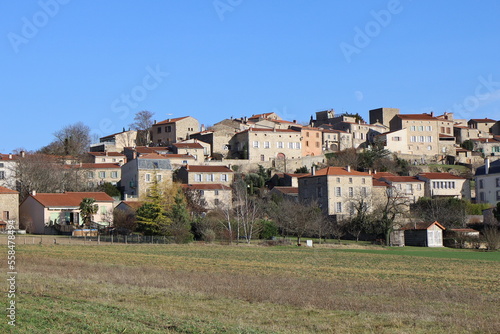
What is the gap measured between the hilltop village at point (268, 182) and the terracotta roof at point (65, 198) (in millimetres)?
144

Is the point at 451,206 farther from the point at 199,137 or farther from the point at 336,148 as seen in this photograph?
the point at 199,137

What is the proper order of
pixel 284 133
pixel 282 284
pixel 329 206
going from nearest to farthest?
1. pixel 282 284
2. pixel 329 206
3. pixel 284 133

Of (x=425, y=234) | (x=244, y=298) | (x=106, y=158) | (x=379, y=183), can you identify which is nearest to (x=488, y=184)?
(x=379, y=183)

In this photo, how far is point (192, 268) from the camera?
33812mm

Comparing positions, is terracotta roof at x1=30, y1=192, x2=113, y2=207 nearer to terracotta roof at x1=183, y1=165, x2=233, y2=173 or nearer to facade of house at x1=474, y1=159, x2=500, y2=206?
terracotta roof at x1=183, y1=165, x2=233, y2=173

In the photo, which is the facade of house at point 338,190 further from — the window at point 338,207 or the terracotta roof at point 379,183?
the terracotta roof at point 379,183

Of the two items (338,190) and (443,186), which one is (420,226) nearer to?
(338,190)

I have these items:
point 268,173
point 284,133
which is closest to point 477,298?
point 268,173

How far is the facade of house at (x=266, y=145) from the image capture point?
105m

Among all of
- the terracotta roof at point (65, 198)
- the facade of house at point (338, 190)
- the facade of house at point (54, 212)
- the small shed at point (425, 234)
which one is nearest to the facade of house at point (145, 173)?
the terracotta roof at point (65, 198)

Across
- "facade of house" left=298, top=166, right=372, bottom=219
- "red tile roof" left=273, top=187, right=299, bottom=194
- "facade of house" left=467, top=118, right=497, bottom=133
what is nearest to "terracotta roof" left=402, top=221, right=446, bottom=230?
"facade of house" left=298, top=166, right=372, bottom=219

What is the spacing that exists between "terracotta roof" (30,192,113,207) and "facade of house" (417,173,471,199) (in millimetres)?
41832

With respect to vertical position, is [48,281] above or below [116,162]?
below

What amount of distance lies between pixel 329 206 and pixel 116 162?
3505 centimetres
